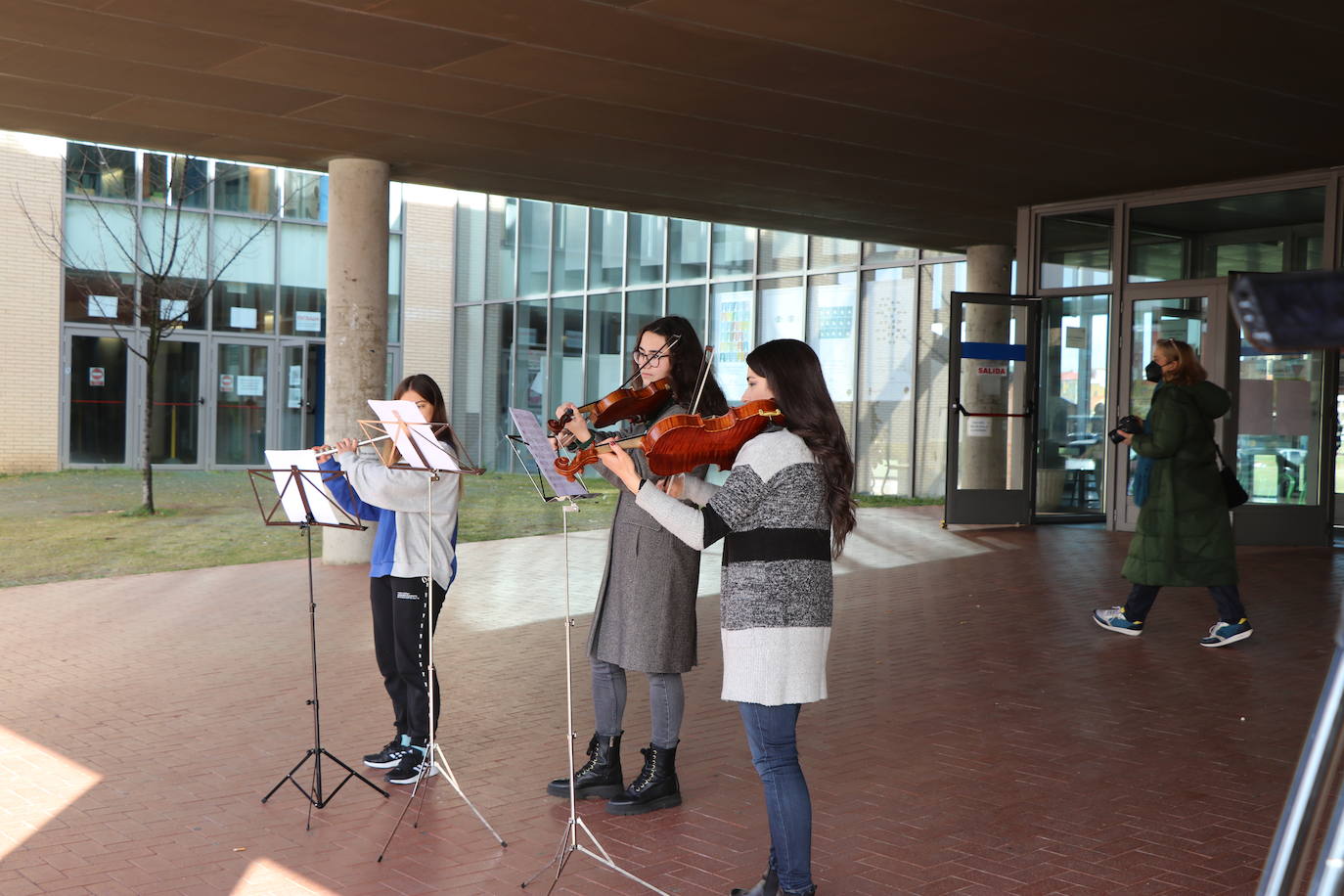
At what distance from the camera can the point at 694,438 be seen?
154 inches

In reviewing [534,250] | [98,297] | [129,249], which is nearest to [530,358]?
[534,250]

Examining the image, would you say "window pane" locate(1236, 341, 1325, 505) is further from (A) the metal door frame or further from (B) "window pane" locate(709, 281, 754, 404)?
(B) "window pane" locate(709, 281, 754, 404)

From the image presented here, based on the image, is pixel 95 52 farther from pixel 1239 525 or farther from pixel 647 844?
pixel 1239 525

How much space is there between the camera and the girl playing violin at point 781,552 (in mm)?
3807

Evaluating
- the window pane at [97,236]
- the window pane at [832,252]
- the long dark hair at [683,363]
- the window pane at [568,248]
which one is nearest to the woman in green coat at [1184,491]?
the long dark hair at [683,363]

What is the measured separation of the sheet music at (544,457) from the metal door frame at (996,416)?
1195 centimetres

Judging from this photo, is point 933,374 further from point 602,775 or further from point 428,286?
point 602,775

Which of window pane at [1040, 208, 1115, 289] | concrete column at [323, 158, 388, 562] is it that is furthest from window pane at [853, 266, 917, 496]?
concrete column at [323, 158, 388, 562]

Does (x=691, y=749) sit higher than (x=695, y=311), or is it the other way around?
(x=695, y=311)

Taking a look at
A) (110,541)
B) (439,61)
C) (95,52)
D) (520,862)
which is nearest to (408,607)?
(520,862)

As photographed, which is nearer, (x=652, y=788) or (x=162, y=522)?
(x=652, y=788)

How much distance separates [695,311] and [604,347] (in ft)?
8.37

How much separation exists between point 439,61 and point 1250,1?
4.90m

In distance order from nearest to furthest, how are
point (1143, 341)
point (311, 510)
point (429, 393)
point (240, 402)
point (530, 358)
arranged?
point (311, 510)
point (429, 393)
point (1143, 341)
point (240, 402)
point (530, 358)
